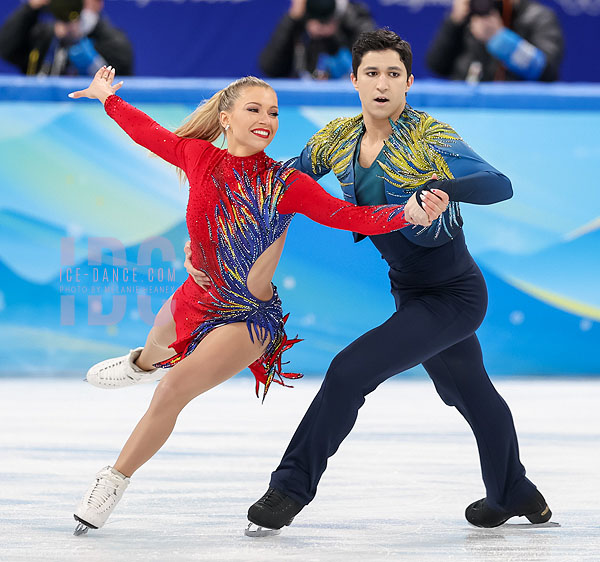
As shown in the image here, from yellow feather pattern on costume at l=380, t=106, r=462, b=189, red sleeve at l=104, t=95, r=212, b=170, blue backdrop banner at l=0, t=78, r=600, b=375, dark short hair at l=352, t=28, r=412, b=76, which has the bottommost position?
blue backdrop banner at l=0, t=78, r=600, b=375

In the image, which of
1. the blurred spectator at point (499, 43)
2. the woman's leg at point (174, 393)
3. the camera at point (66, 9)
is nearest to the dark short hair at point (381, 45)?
the woman's leg at point (174, 393)

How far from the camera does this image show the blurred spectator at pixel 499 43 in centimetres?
612

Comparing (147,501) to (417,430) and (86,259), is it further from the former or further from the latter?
(86,259)

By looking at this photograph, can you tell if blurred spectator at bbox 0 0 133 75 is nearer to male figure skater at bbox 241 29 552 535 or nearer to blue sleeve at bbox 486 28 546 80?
blue sleeve at bbox 486 28 546 80

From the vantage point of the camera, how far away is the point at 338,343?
541 centimetres

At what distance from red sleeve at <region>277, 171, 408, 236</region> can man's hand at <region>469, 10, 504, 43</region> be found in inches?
147

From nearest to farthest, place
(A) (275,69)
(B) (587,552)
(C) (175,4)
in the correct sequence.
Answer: (B) (587,552) < (A) (275,69) < (C) (175,4)

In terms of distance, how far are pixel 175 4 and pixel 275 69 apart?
1.98 m

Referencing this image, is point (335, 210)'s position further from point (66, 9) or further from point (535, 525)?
point (66, 9)

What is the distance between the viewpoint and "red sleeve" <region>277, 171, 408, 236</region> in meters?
2.70

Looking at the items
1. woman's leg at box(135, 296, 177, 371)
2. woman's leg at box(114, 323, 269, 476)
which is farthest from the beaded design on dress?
woman's leg at box(135, 296, 177, 371)

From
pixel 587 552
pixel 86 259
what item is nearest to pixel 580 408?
pixel 587 552

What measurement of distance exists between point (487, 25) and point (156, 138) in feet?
12.2

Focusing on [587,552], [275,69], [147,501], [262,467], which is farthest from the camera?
[275,69]
